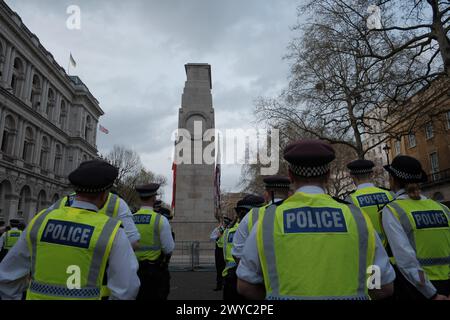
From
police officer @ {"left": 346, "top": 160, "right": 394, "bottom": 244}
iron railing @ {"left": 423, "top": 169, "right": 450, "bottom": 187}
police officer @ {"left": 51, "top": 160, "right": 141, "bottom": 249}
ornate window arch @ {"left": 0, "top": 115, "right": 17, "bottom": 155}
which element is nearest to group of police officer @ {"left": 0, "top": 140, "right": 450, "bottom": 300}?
police officer @ {"left": 346, "top": 160, "right": 394, "bottom": 244}

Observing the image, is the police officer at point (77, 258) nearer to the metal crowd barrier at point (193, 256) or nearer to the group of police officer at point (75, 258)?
the group of police officer at point (75, 258)

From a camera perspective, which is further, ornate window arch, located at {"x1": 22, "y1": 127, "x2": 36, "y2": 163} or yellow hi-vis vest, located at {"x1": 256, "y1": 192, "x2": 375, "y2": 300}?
ornate window arch, located at {"x1": 22, "y1": 127, "x2": 36, "y2": 163}

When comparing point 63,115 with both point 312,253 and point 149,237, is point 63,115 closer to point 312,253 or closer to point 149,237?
point 149,237

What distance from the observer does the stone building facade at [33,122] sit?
3412 centimetres

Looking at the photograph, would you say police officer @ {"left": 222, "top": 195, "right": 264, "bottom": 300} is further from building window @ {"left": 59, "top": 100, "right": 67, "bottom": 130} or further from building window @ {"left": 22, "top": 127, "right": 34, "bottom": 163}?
building window @ {"left": 59, "top": 100, "right": 67, "bottom": 130}

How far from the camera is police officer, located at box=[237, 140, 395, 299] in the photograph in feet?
5.75

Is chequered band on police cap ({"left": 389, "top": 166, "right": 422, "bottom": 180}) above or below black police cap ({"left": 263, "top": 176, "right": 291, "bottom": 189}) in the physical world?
below

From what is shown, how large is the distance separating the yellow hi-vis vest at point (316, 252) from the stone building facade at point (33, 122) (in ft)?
126

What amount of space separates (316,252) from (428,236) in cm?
191

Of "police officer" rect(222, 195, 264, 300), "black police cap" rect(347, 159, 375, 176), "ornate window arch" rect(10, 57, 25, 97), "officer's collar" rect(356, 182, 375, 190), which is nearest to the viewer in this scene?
"officer's collar" rect(356, 182, 375, 190)

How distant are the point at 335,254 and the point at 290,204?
384 mm

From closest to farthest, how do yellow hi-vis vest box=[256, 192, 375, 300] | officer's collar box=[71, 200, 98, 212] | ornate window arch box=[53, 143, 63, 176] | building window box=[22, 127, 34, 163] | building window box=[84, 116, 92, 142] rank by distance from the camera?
yellow hi-vis vest box=[256, 192, 375, 300]
officer's collar box=[71, 200, 98, 212]
building window box=[22, 127, 34, 163]
ornate window arch box=[53, 143, 63, 176]
building window box=[84, 116, 92, 142]

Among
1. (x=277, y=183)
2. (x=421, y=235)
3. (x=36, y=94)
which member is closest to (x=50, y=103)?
(x=36, y=94)

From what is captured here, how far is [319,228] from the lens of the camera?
1.82 metres
